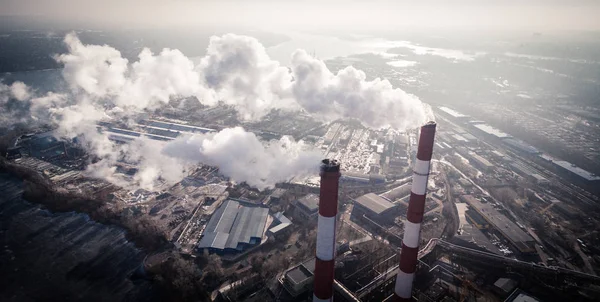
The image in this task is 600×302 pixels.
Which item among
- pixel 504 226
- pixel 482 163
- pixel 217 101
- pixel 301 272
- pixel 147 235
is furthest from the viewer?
pixel 217 101

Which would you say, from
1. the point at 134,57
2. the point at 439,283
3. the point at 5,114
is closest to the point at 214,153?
the point at 439,283

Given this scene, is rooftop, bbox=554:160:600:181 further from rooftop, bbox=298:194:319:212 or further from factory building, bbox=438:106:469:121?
rooftop, bbox=298:194:319:212

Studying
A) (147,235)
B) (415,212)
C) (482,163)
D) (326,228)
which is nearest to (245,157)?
(147,235)

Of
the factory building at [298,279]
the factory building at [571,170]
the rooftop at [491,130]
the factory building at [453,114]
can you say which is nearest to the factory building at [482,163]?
the factory building at [571,170]

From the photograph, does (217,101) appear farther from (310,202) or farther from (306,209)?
(306,209)

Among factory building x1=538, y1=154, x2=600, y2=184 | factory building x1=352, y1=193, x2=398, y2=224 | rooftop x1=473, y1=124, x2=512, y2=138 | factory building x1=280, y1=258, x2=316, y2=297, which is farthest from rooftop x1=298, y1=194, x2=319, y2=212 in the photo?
rooftop x1=473, y1=124, x2=512, y2=138

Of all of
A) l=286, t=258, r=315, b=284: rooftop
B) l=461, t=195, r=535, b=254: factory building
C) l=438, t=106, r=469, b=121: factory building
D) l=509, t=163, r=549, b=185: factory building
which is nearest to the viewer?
l=286, t=258, r=315, b=284: rooftop

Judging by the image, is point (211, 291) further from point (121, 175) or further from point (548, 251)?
point (548, 251)
